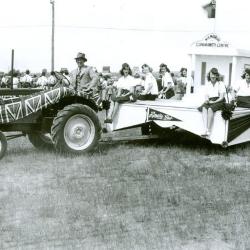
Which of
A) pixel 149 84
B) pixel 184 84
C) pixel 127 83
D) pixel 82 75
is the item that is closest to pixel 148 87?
pixel 149 84

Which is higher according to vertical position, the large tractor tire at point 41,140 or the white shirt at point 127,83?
the white shirt at point 127,83

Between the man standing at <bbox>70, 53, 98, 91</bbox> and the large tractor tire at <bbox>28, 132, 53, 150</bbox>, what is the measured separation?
41.7 inches

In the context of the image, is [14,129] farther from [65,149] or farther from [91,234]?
[91,234]

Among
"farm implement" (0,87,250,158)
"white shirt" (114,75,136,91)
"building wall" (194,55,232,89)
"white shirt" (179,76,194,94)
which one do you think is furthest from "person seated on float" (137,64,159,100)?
"building wall" (194,55,232,89)

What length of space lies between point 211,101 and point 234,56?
12.7m

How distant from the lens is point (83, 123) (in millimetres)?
8883

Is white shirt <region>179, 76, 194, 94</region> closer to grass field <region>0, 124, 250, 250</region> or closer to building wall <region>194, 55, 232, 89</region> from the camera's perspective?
building wall <region>194, 55, 232, 89</region>

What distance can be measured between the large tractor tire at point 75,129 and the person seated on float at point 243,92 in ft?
10.6

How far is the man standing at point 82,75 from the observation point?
9.22 m

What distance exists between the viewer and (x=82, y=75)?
9352 mm

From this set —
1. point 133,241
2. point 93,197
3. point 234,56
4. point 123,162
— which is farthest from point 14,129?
point 234,56

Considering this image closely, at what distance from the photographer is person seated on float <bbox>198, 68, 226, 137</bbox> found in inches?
361

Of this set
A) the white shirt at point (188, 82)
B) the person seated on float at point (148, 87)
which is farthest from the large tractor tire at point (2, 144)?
the white shirt at point (188, 82)

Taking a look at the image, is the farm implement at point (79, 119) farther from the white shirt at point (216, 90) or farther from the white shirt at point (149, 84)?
the white shirt at point (149, 84)
